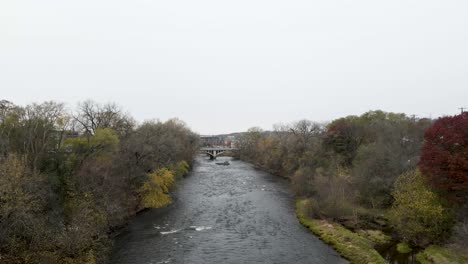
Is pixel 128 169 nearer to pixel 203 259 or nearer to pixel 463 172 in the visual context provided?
pixel 203 259

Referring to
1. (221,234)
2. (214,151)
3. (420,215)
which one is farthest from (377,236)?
(214,151)

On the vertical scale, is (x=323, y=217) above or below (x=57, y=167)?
below

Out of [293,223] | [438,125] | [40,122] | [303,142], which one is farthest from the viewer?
[303,142]

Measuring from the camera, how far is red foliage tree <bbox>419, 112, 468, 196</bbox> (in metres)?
25.4

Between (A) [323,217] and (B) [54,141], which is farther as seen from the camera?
(A) [323,217]

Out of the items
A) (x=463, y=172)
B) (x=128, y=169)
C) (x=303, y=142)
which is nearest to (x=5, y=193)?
(x=128, y=169)

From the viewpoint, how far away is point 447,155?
1033 inches

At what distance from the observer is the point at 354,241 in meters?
29.3

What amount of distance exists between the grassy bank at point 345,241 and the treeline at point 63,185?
1875 centimetres

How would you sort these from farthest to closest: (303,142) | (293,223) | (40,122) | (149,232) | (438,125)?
(303,142) < (293,223) < (149,232) < (40,122) < (438,125)

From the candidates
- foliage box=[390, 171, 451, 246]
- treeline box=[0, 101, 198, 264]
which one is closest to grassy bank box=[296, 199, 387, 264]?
foliage box=[390, 171, 451, 246]

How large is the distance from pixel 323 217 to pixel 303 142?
2909cm

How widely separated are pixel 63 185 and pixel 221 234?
14.9 meters

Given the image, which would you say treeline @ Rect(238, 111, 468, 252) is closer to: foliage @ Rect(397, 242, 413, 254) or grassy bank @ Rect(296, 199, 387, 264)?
foliage @ Rect(397, 242, 413, 254)
